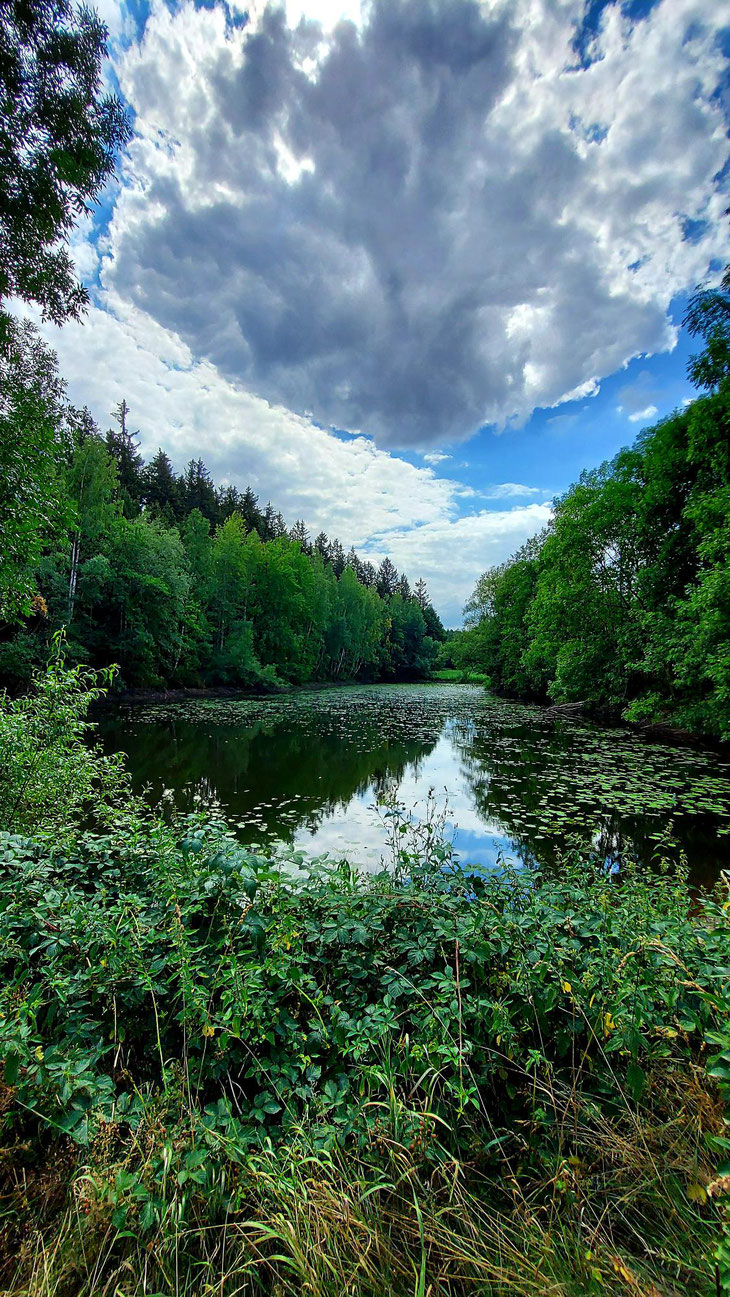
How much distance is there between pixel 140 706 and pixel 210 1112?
25.2 m

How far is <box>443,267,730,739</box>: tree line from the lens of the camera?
37.9 ft

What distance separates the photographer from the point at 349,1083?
1.73 metres

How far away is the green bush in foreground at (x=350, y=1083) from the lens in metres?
1.27

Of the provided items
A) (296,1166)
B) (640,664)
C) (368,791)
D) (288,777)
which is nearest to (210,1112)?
(296,1166)

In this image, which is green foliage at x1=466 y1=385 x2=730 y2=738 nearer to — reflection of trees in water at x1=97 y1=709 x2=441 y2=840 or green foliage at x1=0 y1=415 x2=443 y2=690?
reflection of trees in water at x1=97 y1=709 x2=441 y2=840

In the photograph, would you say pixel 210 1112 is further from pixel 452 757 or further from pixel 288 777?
pixel 452 757

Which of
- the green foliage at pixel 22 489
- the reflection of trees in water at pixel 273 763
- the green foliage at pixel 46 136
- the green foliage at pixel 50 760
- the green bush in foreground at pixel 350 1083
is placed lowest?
the reflection of trees in water at pixel 273 763

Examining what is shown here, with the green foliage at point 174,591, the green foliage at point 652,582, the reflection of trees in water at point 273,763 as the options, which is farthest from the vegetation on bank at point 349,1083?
the green foliage at point 652,582

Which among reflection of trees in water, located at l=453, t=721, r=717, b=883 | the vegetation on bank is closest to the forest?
the vegetation on bank

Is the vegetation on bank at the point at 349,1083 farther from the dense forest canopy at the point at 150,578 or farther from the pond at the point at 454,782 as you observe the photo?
the dense forest canopy at the point at 150,578

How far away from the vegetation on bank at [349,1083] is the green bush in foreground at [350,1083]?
12mm

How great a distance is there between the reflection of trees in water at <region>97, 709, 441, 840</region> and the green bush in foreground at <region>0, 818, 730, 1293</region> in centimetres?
555

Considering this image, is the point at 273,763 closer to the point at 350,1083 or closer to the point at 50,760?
the point at 50,760

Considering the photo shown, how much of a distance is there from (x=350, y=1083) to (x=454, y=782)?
403 inches
